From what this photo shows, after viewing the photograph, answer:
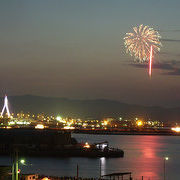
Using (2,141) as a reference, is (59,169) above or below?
below

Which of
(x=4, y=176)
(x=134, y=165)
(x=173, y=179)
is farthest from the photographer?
(x=134, y=165)

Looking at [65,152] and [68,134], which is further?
[68,134]

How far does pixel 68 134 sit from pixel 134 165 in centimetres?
870

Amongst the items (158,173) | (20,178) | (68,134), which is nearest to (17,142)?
(68,134)

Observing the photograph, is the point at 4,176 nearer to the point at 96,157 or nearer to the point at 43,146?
the point at 96,157

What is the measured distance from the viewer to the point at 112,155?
2902 centimetres

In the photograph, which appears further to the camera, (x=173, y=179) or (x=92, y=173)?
(x=92, y=173)

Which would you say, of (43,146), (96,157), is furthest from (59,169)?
(43,146)

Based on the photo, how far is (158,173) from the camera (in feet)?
69.1

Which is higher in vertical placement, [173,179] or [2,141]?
[2,141]

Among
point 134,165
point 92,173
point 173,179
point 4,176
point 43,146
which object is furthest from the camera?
point 43,146

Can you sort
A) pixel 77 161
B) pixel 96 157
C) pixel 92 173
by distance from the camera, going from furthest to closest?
pixel 96 157 < pixel 77 161 < pixel 92 173

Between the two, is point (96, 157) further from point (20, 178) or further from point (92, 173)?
point (20, 178)

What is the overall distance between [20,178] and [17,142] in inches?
746
